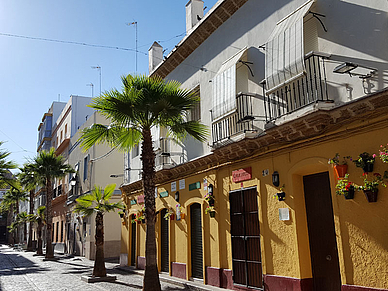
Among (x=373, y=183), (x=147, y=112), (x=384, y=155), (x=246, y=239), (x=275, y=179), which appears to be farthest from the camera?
(x=147, y=112)

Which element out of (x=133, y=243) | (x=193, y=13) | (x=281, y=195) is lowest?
(x=133, y=243)

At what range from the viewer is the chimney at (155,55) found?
17000 mm

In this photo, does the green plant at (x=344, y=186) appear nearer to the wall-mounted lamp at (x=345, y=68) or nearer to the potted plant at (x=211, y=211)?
the wall-mounted lamp at (x=345, y=68)

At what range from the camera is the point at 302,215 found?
838cm

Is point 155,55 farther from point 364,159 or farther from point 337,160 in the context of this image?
point 364,159

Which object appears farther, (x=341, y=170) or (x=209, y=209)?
(x=209, y=209)

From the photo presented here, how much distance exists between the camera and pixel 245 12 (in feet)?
35.5

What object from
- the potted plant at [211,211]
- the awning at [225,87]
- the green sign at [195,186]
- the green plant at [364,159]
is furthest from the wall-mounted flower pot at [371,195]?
the green sign at [195,186]

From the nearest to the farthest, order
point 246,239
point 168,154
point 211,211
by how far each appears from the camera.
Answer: point 246,239
point 211,211
point 168,154

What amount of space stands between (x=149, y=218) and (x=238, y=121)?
3.51 metres

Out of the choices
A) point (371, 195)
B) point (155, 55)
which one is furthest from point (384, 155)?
point (155, 55)

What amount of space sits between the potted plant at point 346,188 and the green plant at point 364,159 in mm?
354

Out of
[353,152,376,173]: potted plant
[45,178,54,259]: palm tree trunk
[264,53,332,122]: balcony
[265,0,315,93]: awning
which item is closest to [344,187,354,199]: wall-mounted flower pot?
[353,152,376,173]: potted plant

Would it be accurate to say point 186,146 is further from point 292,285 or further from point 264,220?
point 292,285
